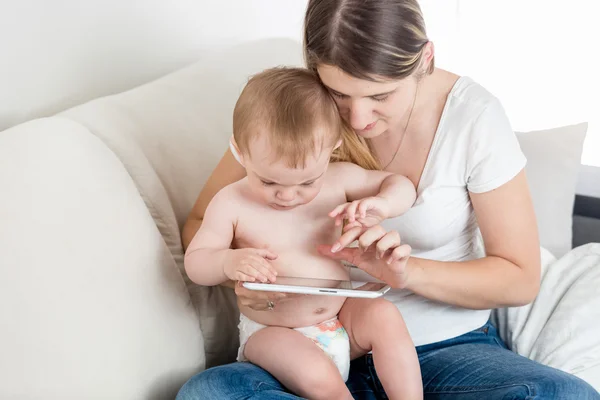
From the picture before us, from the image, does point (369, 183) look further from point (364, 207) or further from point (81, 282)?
point (81, 282)

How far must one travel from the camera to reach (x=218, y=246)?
4.40ft

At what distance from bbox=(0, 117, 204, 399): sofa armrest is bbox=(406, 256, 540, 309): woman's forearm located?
46 cm

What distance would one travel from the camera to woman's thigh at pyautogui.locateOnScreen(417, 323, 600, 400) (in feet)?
4.02

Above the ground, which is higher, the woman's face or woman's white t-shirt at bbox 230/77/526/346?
the woman's face

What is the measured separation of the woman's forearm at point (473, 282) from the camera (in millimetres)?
1363

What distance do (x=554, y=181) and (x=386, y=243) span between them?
945 millimetres

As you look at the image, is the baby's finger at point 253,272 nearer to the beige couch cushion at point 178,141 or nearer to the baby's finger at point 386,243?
the baby's finger at point 386,243

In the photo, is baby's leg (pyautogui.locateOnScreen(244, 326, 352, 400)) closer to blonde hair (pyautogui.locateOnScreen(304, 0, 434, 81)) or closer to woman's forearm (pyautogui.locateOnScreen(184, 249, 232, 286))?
woman's forearm (pyautogui.locateOnScreen(184, 249, 232, 286))

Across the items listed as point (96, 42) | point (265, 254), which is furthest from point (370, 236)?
point (96, 42)

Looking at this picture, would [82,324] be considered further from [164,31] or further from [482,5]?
[482,5]

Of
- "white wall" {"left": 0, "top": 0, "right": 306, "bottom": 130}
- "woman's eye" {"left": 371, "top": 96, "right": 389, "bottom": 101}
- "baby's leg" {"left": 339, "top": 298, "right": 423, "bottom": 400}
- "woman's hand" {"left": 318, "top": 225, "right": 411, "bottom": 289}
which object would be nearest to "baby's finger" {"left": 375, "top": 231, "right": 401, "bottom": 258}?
"woman's hand" {"left": 318, "top": 225, "right": 411, "bottom": 289}

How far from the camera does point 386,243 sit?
118cm

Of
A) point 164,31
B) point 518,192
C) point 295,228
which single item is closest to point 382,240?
point 295,228

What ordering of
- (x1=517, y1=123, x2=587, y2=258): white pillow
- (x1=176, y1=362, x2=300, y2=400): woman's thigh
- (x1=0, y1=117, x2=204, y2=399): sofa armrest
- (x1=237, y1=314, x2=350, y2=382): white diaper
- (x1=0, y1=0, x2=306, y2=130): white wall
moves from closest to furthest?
(x1=0, y1=117, x2=204, y2=399): sofa armrest, (x1=176, y1=362, x2=300, y2=400): woman's thigh, (x1=237, y1=314, x2=350, y2=382): white diaper, (x1=0, y1=0, x2=306, y2=130): white wall, (x1=517, y1=123, x2=587, y2=258): white pillow
